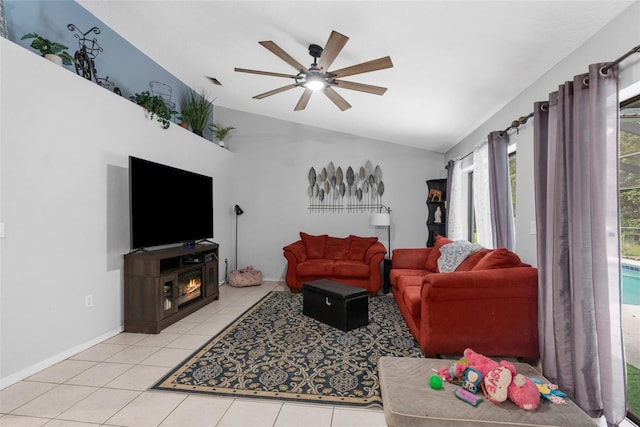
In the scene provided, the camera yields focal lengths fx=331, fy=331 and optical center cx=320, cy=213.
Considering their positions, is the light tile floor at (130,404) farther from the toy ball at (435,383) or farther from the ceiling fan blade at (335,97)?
the ceiling fan blade at (335,97)

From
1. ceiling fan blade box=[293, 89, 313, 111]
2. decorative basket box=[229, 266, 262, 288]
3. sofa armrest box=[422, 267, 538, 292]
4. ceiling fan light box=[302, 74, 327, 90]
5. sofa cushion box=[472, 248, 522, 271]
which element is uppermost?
ceiling fan blade box=[293, 89, 313, 111]

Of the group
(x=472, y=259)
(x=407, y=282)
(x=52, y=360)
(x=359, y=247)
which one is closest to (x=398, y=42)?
(x=472, y=259)

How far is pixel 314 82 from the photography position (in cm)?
294

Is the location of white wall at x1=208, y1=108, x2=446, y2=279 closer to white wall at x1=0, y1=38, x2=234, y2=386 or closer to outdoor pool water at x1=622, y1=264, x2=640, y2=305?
white wall at x1=0, y1=38, x2=234, y2=386

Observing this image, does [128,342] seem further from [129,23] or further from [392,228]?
[392,228]

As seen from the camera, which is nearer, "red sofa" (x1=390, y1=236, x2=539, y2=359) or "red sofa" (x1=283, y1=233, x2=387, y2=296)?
"red sofa" (x1=390, y1=236, x2=539, y2=359)

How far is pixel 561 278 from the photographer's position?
86.7 inches

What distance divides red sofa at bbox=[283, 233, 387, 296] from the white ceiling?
1998 mm

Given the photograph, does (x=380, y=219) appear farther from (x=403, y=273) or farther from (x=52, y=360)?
(x=52, y=360)

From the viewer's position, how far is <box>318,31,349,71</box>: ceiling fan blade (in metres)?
2.20

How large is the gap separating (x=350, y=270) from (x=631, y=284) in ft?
10.4

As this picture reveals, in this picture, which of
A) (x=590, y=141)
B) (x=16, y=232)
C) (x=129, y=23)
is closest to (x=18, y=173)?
(x=16, y=232)

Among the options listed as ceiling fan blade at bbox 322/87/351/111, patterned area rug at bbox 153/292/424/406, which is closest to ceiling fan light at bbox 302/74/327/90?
ceiling fan blade at bbox 322/87/351/111

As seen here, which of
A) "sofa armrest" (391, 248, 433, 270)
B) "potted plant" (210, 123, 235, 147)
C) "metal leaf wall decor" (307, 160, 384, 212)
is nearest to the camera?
"sofa armrest" (391, 248, 433, 270)
